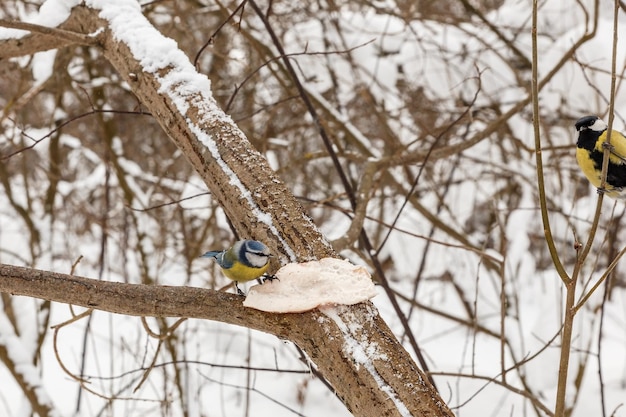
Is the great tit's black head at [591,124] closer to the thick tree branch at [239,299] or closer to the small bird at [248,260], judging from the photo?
the thick tree branch at [239,299]

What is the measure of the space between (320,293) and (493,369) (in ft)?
10.5

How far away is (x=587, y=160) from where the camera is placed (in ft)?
6.50

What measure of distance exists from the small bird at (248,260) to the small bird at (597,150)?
1111mm

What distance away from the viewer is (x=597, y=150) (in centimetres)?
193

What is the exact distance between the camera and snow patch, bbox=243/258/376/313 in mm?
1369

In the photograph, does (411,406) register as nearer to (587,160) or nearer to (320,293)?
(320,293)

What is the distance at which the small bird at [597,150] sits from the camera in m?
1.86

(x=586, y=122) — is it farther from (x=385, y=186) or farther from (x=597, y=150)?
(x=385, y=186)

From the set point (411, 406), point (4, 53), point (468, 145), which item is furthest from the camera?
point (468, 145)

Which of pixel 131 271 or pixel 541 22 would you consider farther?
pixel 131 271

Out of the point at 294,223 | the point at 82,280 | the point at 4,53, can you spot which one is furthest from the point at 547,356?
the point at 4,53

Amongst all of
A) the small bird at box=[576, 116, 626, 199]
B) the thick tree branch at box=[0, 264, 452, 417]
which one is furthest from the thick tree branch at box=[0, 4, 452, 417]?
the small bird at box=[576, 116, 626, 199]

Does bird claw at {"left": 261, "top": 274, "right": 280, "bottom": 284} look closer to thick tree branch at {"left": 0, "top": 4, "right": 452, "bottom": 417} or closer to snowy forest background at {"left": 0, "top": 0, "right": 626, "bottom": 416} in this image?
thick tree branch at {"left": 0, "top": 4, "right": 452, "bottom": 417}

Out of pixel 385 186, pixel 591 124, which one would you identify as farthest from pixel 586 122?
pixel 385 186
